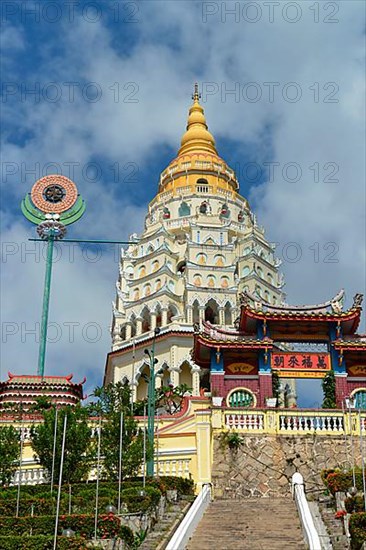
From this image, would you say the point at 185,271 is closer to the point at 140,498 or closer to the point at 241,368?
the point at 241,368

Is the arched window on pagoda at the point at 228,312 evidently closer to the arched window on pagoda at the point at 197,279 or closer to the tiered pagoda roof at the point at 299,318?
the arched window on pagoda at the point at 197,279

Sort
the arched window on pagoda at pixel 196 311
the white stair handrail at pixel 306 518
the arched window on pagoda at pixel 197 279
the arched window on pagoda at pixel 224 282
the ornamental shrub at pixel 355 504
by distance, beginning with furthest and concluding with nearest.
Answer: the arched window on pagoda at pixel 224 282 → the arched window on pagoda at pixel 197 279 → the arched window on pagoda at pixel 196 311 → the ornamental shrub at pixel 355 504 → the white stair handrail at pixel 306 518

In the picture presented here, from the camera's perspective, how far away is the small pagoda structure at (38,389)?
44500 millimetres

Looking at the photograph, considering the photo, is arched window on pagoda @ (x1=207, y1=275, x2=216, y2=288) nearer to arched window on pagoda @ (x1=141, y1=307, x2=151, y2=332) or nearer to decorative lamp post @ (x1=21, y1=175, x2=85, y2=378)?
arched window on pagoda @ (x1=141, y1=307, x2=151, y2=332)

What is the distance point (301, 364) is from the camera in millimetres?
37094

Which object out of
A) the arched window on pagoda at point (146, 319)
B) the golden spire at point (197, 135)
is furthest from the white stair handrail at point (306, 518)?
the golden spire at point (197, 135)

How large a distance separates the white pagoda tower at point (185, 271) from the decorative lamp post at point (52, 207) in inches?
274

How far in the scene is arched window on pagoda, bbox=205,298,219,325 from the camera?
57.0m

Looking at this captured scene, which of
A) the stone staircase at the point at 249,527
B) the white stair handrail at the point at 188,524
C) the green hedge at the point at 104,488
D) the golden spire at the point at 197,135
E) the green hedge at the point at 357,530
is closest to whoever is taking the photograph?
the green hedge at the point at 357,530

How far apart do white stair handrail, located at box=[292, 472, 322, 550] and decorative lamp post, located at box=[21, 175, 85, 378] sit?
34.3 meters

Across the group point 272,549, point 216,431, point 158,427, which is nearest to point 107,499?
point 272,549

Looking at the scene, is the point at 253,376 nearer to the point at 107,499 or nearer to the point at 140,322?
the point at 107,499

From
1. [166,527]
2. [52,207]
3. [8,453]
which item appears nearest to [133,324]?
[52,207]

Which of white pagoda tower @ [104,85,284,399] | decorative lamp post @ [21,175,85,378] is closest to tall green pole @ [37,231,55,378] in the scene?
decorative lamp post @ [21,175,85,378]
